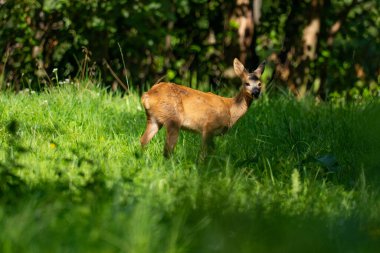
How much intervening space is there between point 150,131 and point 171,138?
14.0 inches

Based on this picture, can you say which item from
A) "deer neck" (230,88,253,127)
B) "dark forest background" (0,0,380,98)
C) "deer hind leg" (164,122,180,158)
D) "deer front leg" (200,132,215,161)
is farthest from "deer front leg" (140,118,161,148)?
"dark forest background" (0,0,380,98)

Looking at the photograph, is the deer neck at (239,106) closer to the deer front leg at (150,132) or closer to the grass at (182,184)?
the grass at (182,184)

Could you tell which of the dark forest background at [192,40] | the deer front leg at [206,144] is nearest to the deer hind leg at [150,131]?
the deer front leg at [206,144]

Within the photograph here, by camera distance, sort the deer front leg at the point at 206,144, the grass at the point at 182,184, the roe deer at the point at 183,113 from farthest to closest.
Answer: the roe deer at the point at 183,113 < the deer front leg at the point at 206,144 < the grass at the point at 182,184

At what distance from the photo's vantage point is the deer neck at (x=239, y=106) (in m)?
7.59

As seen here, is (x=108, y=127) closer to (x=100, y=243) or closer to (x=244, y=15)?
(x=100, y=243)

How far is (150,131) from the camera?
23.6ft

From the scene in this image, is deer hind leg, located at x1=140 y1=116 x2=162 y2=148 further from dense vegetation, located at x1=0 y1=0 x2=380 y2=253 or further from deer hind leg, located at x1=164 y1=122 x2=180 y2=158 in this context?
deer hind leg, located at x1=164 y1=122 x2=180 y2=158

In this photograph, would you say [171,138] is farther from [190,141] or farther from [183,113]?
[190,141]

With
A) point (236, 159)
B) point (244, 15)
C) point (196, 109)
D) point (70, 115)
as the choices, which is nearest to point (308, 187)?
point (236, 159)

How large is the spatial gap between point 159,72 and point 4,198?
876 cm

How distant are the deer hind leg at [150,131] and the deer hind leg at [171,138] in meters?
0.20

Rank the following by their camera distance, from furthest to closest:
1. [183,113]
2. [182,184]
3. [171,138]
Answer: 1. [183,113]
2. [171,138]
3. [182,184]

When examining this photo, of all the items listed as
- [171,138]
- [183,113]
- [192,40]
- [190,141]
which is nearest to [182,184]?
[171,138]
